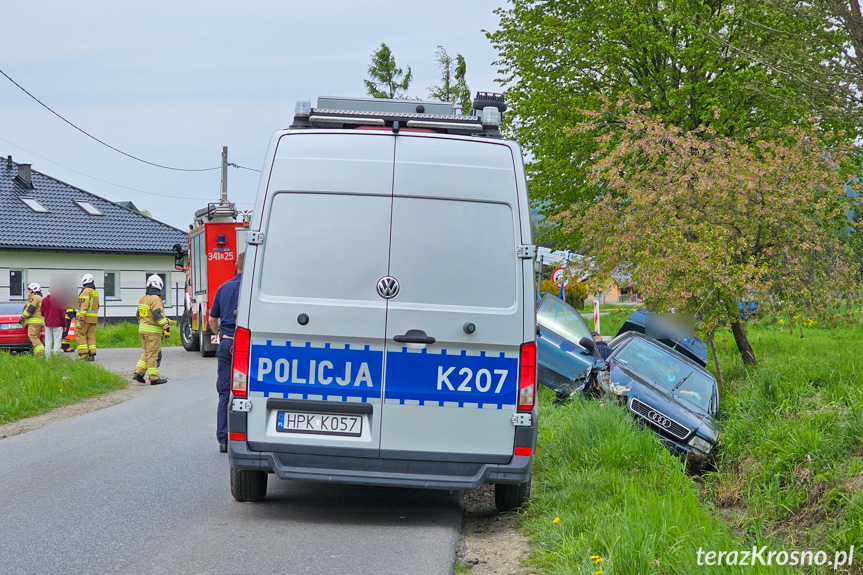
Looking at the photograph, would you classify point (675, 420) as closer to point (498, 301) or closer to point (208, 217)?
point (498, 301)

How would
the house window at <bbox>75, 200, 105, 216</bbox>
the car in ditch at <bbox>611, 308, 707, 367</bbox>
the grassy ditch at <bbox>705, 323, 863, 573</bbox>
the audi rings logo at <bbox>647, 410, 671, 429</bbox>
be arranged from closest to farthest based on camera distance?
the grassy ditch at <bbox>705, 323, 863, 573</bbox>
the audi rings logo at <bbox>647, 410, 671, 429</bbox>
the car in ditch at <bbox>611, 308, 707, 367</bbox>
the house window at <bbox>75, 200, 105, 216</bbox>

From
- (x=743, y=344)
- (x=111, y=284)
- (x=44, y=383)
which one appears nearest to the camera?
(x=44, y=383)

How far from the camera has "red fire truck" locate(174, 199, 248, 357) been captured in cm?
2030

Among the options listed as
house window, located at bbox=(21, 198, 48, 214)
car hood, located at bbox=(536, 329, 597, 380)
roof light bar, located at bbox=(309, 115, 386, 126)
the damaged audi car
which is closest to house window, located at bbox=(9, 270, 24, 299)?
house window, located at bbox=(21, 198, 48, 214)

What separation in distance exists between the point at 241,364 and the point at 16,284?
113 ft

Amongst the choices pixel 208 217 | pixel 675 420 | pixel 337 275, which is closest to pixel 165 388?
pixel 208 217

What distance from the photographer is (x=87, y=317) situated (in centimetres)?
1842

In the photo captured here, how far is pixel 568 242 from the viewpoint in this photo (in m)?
27.4

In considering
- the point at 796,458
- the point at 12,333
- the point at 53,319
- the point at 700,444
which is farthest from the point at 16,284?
the point at 796,458

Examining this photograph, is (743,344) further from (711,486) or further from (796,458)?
(796,458)

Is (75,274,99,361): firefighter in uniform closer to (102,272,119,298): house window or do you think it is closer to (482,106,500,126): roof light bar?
(482,106,500,126): roof light bar

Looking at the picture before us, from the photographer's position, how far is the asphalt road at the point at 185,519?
5.06 meters

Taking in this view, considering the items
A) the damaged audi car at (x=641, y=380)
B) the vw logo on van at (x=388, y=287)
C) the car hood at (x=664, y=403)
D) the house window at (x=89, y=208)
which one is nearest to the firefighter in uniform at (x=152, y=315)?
the damaged audi car at (x=641, y=380)

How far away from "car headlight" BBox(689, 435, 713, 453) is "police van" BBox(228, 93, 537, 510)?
3.46m
